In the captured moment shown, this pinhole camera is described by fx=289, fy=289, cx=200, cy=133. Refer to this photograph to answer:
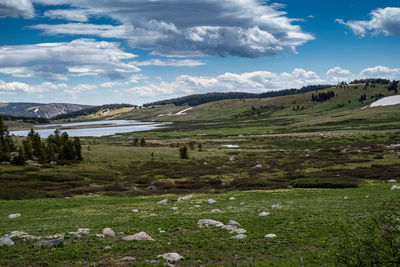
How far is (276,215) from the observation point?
93.7ft

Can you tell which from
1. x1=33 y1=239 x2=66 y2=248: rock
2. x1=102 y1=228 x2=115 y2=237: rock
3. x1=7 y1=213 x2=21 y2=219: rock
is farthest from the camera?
x1=7 y1=213 x2=21 y2=219: rock

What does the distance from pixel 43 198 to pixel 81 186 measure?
38.4 feet

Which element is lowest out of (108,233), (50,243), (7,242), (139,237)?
(139,237)

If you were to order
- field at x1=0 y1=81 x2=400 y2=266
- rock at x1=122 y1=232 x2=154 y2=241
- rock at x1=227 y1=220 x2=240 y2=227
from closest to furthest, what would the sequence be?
field at x1=0 y1=81 x2=400 y2=266
rock at x1=122 y1=232 x2=154 y2=241
rock at x1=227 y1=220 x2=240 y2=227

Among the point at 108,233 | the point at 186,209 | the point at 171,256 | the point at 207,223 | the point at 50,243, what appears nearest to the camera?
the point at 171,256

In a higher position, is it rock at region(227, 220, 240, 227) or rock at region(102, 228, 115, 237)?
rock at region(102, 228, 115, 237)

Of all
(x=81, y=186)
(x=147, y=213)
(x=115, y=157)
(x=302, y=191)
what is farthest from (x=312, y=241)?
(x=115, y=157)

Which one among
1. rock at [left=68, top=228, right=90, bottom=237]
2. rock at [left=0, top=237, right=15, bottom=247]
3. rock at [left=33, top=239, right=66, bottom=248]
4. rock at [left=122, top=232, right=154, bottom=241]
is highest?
rock at [left=0, top=237, right=15, bottom=247]

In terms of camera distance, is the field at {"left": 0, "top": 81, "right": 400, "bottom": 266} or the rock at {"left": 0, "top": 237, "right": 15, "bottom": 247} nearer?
the field at {"left": 0, "top": 81, "right": 400, "bottom": 266}

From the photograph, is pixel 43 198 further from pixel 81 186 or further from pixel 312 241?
pixel 312 241

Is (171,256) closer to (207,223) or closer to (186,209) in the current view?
(207,223)

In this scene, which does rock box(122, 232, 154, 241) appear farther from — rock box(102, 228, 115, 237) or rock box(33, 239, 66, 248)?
rock box(33, 239, 66, 248)

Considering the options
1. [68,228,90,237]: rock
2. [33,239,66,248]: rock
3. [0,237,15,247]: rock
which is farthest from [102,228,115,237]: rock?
[0,237,15,247]: rock

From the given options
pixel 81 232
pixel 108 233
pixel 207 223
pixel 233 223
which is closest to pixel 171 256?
pixel 108 233
